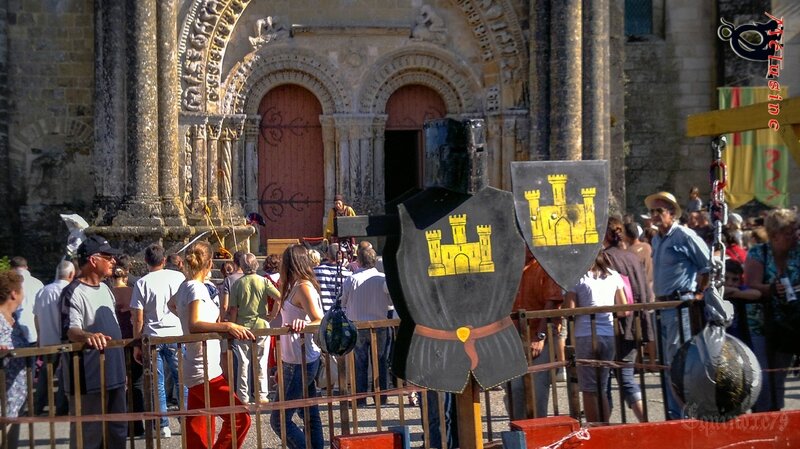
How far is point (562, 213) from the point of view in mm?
4520

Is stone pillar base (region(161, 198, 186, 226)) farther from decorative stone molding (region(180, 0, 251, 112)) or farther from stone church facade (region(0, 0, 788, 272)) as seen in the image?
decorative stone molding (region(180, 0, 251, 112))

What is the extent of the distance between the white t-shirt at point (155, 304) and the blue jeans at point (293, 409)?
1.39m

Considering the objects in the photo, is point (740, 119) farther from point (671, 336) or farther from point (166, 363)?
point (166, 363)

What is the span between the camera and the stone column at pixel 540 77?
16438mm

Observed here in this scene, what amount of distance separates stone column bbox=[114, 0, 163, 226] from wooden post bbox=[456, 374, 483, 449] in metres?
11.1

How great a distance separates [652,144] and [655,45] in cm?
180

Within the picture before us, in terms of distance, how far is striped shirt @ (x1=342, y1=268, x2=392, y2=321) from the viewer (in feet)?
32.3

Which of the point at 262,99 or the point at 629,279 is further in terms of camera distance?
the point at 262,99

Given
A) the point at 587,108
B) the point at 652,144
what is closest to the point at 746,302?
the point at 587,108

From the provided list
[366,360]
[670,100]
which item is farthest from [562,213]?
[670,100]

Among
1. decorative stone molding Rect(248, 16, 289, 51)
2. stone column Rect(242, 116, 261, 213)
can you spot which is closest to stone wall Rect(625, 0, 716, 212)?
decorative stone molding Rect(248, 16, 289, 51)

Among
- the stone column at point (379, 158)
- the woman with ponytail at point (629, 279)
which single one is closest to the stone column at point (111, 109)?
the stone column at point (379, 158)

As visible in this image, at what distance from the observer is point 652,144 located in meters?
19.1

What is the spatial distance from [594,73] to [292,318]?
977 centimetres
